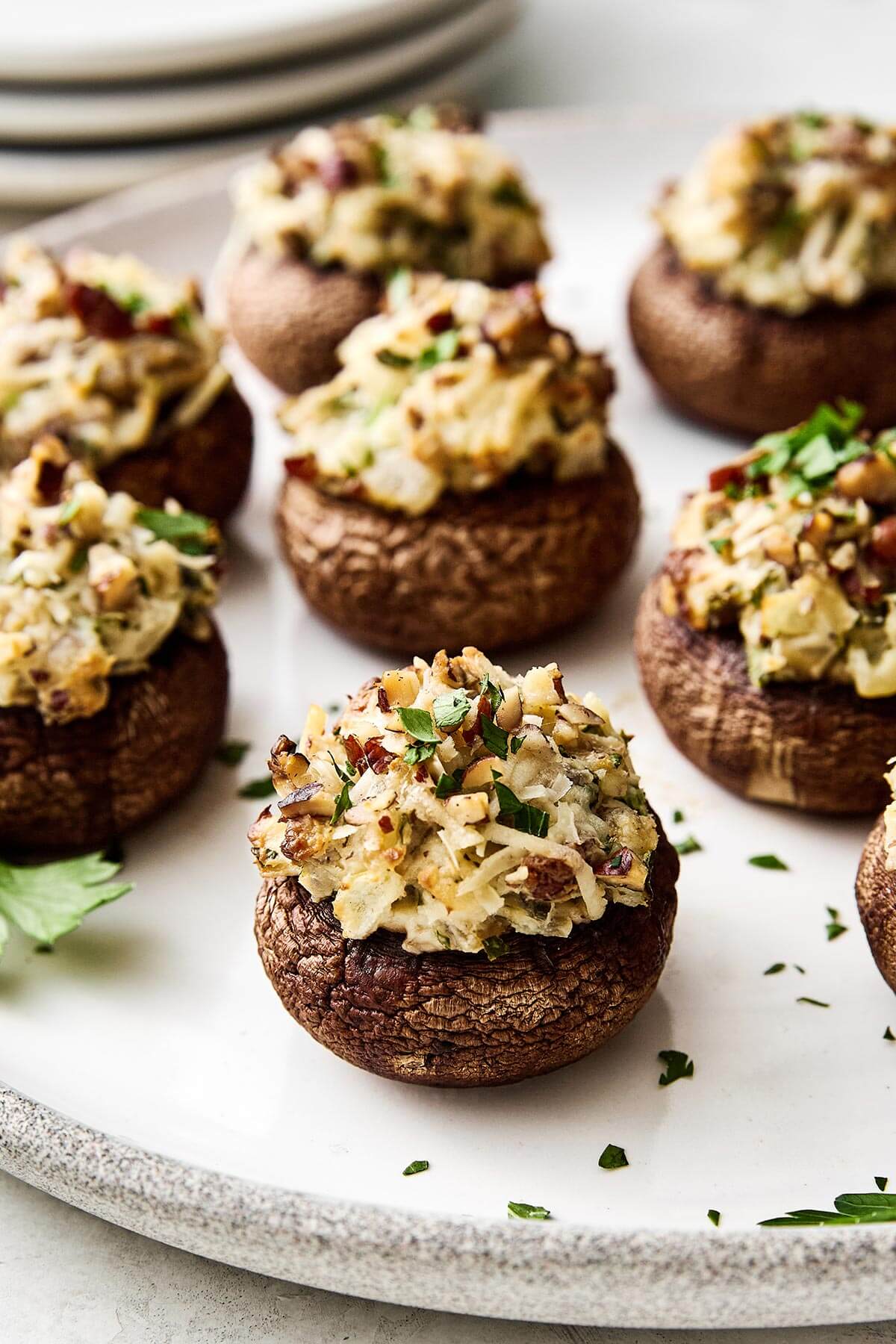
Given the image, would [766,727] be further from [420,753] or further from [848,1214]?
[848,1214]

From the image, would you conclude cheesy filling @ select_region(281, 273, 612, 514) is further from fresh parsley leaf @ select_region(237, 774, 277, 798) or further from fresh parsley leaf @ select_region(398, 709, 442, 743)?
fresh parsley leaf @ select_region(398, 709, 442, 743)

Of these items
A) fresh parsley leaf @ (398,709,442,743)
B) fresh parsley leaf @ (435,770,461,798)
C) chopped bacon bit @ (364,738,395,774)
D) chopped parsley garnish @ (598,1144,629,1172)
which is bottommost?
chopped parsley garnish @ (598,1144,629,1172)

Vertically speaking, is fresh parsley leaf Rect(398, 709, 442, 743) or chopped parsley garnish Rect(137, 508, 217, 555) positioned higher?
fresh parsley leaf Rect(398, 709, 442, 743)

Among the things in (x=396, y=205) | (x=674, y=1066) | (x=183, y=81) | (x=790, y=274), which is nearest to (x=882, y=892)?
(x=674, y=1066)

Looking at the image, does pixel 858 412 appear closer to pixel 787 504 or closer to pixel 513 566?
pixel 787 504

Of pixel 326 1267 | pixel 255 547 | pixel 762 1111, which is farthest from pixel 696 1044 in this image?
pixel 255 547

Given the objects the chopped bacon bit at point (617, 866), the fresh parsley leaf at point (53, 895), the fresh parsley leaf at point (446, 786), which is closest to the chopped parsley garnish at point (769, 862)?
the chopped bacon bit at point (617, 866)

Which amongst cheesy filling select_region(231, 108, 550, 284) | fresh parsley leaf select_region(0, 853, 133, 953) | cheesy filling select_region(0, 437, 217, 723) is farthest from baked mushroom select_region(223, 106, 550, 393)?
fresh parsley leaf select_region(0, 853, 133, 953)
